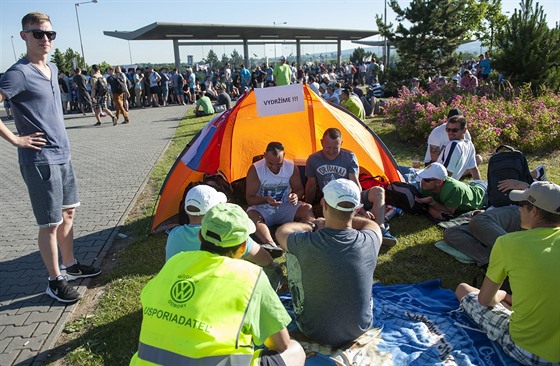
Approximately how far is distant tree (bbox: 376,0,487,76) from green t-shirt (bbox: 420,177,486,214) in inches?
567

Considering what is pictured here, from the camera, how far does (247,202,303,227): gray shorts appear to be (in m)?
5.07

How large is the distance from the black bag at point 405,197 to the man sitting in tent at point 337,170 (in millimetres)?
581

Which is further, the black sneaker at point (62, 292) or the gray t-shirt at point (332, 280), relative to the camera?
the black sneaker at point (62, 292)

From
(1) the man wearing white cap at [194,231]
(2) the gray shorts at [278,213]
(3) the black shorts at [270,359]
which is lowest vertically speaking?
(2) the gray shorts at [278,213]

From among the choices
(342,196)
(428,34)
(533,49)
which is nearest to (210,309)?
(342,196)

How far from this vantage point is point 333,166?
525 centimetres

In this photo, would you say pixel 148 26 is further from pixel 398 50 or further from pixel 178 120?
pixel 398 50

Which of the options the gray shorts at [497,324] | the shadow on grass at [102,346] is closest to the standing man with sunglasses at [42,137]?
the shadow on grass at [102,346]

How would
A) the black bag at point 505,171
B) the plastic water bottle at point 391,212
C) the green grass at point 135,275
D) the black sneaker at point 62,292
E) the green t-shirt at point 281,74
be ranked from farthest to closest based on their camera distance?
1. the green t-shirt at point 281,74
2. the plastic water bottle at point 391,212
3. the black bag at point 505,171
4. the black sneaker at point 62,292
5. the green grass at point 135,275

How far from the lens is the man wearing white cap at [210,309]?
1.84m

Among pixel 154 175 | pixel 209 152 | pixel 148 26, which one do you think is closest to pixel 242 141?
pixel 209 152

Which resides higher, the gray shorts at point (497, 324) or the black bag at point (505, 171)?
the black bag at point (505, 171)

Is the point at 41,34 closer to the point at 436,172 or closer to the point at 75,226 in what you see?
the point at 75,226

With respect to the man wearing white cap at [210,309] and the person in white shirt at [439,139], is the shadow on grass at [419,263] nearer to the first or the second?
the person in white shirt at [439,139]
